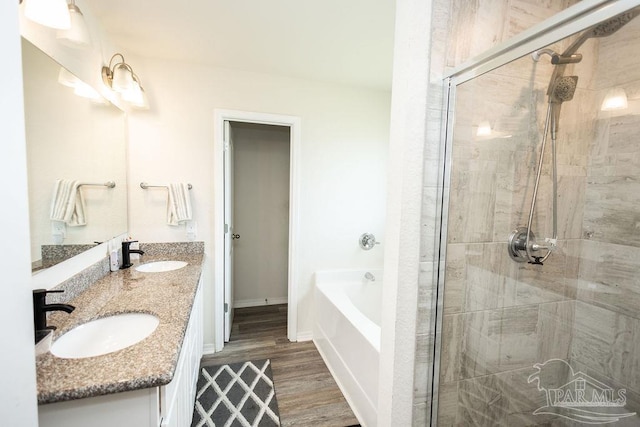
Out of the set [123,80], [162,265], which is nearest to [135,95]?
[123,80]

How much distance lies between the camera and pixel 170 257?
2336mm

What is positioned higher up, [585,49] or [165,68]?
[165,68]

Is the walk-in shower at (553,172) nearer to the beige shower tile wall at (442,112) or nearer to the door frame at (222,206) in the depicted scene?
the beige shower tile wall at (442,112)

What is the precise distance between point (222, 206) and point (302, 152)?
89cm

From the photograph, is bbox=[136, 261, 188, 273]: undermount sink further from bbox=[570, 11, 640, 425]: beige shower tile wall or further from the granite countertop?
bbox=[570, 11, 640, 425]: beige shower tile wall

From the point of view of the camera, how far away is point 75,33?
1.35 m

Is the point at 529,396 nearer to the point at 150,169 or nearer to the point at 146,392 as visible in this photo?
the point at 146,392

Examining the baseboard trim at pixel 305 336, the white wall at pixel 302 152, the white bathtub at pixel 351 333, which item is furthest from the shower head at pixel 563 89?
the baseboard trim at pixel 305 336

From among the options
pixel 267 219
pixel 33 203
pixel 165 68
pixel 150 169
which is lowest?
pixel 267 219

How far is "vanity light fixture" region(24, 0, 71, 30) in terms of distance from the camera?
1.11 metres

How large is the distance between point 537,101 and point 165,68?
2.58 metres

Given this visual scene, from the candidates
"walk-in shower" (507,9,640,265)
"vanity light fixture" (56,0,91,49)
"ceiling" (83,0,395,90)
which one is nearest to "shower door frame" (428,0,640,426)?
"walk-in shower" (507,9,640,265)

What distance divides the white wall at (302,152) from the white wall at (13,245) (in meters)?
1.93

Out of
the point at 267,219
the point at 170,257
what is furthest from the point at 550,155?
the point at 267,219
